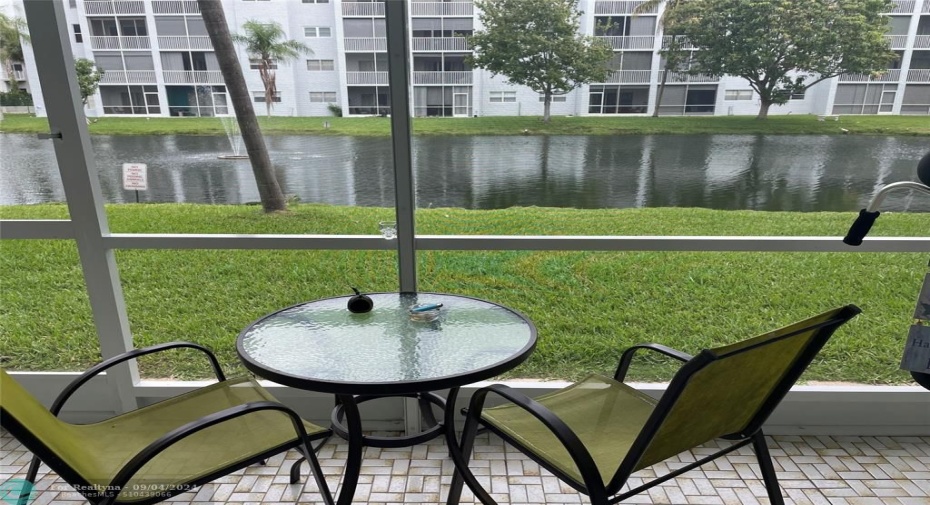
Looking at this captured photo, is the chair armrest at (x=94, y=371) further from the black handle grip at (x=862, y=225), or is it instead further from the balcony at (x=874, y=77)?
the balcony at (x=874, y=77)

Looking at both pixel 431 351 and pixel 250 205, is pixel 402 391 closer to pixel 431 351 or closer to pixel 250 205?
pixel 431 351

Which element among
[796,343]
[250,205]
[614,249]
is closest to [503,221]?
[614,249]

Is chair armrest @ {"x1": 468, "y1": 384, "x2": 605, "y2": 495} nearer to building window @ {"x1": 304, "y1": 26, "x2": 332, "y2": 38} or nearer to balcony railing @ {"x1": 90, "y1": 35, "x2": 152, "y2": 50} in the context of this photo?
building window @ {"x1": 304, "y1": 26, "x2": 332, "y2": 38}

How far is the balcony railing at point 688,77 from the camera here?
2527 mm

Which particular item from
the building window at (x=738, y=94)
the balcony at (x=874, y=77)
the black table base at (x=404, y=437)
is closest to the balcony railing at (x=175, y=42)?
the black table base at (x=404, y=437)

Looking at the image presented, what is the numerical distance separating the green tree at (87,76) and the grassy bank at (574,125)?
0.59 feet

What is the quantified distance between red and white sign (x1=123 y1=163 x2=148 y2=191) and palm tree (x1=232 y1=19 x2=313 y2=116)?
858 mm

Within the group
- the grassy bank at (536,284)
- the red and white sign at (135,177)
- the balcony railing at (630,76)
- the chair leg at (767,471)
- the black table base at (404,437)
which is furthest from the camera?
the grassy bank at (536,284)

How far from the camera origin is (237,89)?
2541 mm

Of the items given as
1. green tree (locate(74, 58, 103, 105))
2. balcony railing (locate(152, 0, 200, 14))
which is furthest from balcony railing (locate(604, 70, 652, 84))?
green tree (locate(74, 58, 103, 105))

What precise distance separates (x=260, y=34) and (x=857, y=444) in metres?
3.61

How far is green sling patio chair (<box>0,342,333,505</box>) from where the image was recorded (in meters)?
1.27

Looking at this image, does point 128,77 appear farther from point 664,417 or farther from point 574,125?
point 664,417

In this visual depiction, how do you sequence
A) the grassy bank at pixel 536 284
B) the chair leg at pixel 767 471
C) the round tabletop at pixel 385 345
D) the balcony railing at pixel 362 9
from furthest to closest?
the grassy bank at pixel 536 284 → the balcony railing at pixel 362 9 → the chair leg at pixel 767 471 → the round tabletop at pixel 385 345
